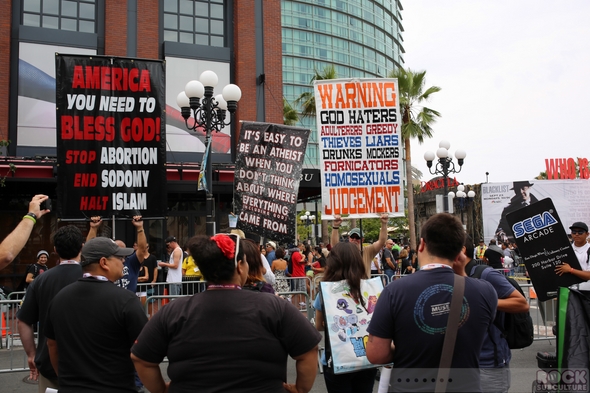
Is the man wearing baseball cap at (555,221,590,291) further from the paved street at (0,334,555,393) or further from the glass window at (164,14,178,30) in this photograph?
the glass window at (164,14,178,30)

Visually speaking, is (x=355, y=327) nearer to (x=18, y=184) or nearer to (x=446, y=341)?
(x=446, y=341)

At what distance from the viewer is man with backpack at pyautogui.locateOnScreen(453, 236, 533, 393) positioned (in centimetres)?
380

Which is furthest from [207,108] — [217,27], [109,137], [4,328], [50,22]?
[217,27]

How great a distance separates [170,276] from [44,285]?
7.24 m

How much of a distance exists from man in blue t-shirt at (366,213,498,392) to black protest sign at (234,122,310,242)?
727cm

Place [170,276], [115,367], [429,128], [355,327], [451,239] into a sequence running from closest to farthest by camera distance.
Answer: [451,239]
[115,367]
[355,327]
[170,276]
[429,128]

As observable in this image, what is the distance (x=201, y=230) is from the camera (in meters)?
20.1

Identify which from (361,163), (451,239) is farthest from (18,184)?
(451,239)

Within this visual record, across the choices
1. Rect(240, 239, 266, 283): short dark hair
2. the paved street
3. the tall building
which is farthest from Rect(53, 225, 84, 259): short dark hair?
the tall building

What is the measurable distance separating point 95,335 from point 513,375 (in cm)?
583

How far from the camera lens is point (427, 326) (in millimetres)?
2828

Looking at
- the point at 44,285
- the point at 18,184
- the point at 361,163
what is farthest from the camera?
the point at 18,184

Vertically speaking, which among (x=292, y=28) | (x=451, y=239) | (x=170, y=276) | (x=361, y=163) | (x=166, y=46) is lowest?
(x=170, y=276)

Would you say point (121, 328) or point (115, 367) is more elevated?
point (121, 328)
